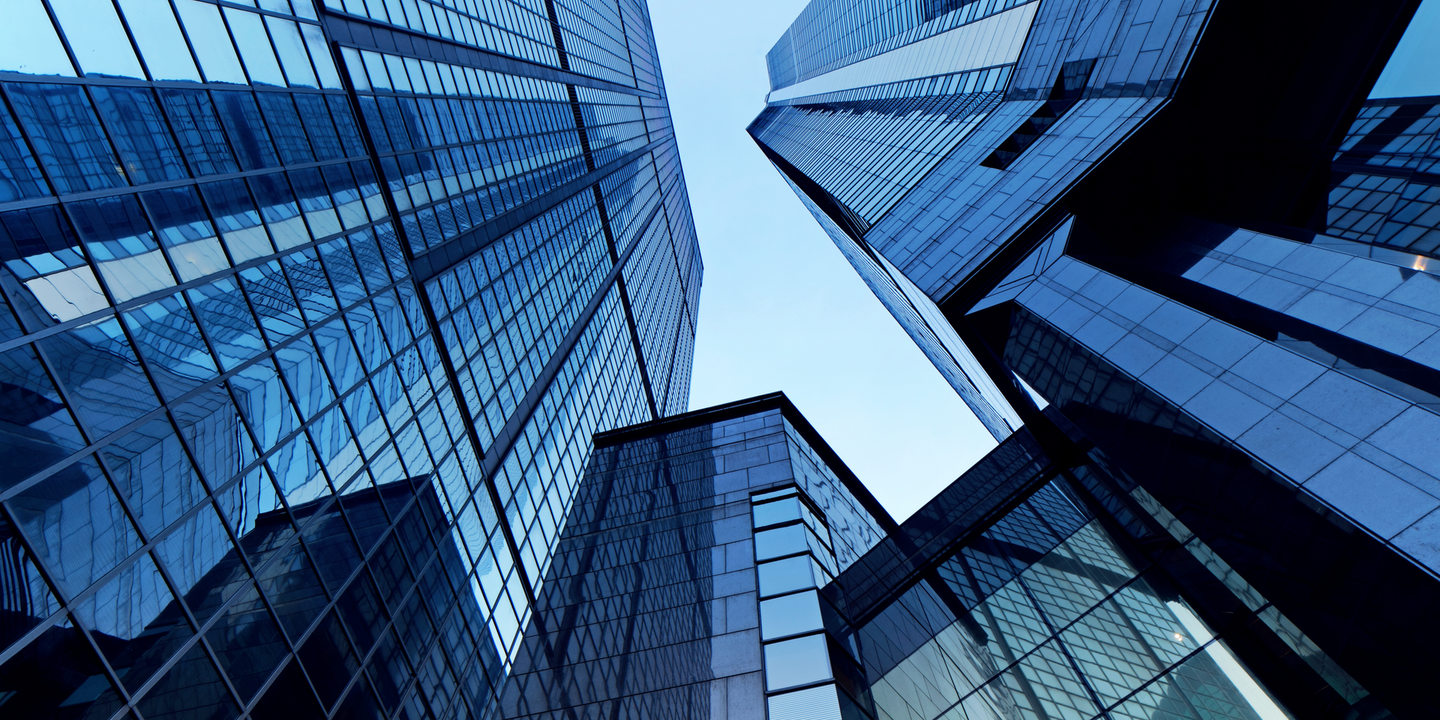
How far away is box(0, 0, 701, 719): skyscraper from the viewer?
952 cm

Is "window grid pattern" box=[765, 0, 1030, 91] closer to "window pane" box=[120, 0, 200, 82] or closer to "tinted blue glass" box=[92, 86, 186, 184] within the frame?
"window pane" box=[120, 0, 200, 82]

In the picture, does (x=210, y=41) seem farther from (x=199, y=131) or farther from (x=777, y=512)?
(x=777, y=512)

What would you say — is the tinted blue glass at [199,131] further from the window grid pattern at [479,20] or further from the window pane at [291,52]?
the window grid pattern at [479,20]

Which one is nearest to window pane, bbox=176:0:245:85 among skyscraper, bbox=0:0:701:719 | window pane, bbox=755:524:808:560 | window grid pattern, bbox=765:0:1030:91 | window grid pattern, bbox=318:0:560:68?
skyscraper, bbox=0:0:701:719

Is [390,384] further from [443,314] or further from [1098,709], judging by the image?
[1098,709]

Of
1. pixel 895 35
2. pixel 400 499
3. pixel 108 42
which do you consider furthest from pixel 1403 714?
pixel 895 35

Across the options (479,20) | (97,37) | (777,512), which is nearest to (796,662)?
(777,512)

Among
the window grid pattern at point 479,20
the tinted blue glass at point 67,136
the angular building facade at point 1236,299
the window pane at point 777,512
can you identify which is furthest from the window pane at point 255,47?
the angular building facade at point 1236,299

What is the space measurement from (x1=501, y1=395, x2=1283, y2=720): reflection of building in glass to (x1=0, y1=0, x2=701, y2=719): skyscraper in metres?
4.30

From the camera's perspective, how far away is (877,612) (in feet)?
68.7

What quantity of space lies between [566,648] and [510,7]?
1536 inches

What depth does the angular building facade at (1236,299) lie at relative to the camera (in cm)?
1095

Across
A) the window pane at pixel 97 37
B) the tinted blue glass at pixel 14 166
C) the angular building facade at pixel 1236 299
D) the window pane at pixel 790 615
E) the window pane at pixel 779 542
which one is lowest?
the window pane at pixel 779 542

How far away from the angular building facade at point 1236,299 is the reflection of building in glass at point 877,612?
0.67m
